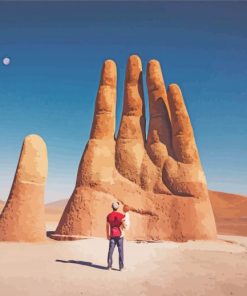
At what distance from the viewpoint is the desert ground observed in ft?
20.2

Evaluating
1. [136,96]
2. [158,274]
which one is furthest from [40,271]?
[136,96]

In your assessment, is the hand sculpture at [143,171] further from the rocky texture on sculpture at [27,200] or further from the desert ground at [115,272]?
the desert ground at [115,272]

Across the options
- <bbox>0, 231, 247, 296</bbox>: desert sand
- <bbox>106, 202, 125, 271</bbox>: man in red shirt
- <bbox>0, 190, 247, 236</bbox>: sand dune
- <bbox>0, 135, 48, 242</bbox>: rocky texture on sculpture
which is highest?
<bbox>0, 190, 247, 236</bbox>: sand dune

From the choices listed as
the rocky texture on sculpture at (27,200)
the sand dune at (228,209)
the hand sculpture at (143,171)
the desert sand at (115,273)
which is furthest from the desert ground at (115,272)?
the sand dune at (228,209)

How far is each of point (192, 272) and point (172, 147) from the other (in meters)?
Result: 10.7

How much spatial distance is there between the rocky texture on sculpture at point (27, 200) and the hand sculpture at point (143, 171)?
3.10 metres

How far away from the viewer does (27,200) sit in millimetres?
13047

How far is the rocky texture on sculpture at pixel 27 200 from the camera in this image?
1280 centimetres

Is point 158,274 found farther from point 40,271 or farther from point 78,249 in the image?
point 78,249

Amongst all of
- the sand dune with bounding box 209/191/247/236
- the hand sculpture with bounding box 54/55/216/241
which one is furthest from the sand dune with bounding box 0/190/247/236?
the hand sculpture with bounding box 54/55/216/241

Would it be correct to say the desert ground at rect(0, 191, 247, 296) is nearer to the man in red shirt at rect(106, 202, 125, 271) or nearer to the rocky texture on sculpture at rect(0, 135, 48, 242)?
the man in red shirt at rect(106, 202, 125, 271)

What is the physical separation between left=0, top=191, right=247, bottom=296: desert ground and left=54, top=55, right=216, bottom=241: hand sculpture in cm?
481

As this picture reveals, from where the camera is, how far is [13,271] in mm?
7410

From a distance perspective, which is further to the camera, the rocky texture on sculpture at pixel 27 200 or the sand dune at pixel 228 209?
the sand dune at pixel 228 209
